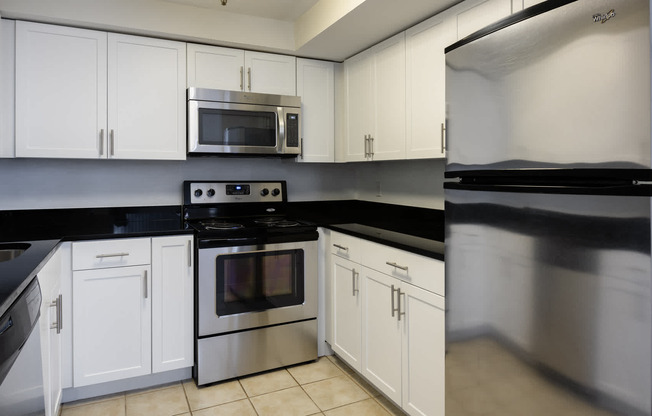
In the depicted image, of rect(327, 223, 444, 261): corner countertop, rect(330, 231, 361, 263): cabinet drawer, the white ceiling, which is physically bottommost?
rect(330, 231, 361, 263): cabinet drawer

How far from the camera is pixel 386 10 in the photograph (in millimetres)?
2160

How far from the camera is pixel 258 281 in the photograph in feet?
8.57

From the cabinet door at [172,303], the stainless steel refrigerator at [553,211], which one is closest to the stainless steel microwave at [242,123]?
the cabinet door at [172,303]

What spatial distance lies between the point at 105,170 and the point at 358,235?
1.69 meters

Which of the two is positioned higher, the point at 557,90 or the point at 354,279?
the point at 557,90

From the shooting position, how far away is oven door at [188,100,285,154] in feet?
8.70

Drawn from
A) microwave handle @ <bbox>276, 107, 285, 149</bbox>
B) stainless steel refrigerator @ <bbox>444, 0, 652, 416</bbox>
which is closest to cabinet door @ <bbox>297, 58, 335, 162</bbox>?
microwave handle @ <bbox>276, 107, 285, 149</bbox>

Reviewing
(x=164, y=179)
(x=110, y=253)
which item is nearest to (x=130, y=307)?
(x=110, y=253)

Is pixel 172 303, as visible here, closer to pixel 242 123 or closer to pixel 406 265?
pixel 242 123

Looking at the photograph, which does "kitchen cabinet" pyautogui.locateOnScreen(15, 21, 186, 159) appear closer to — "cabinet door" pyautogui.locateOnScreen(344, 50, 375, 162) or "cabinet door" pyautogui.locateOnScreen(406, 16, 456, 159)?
"cabinet door" pyautogui.locateOnScreen(344, 50, 375, 162)

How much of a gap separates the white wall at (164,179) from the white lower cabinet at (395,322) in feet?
2.23

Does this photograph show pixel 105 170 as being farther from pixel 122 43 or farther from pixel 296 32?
pixel 296 32

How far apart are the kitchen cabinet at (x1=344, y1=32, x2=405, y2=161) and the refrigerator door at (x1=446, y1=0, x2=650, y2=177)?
3.75ft

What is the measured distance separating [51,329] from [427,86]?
6.94 ft
